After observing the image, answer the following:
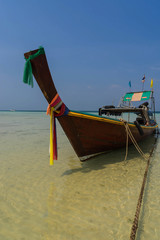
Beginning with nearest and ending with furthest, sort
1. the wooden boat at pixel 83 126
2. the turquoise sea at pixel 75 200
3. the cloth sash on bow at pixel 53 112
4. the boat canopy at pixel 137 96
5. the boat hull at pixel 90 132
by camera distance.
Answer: the turquoise sea at pixel 75 200
the wooden boat at pixel 83 126
the cloth sash on bow at pixel 53 112
the boat hull at pixel 90 132
the boat canopy at pixel 137 96

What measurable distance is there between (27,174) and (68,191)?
4.70ft

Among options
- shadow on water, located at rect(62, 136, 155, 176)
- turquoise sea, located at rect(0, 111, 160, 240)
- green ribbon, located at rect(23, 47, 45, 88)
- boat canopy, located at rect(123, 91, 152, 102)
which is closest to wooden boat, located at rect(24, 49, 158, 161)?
green ribbon, located at rect(23, 47, 45, 88)

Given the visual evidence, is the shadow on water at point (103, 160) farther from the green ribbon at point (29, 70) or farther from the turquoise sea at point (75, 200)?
the green ribbon at point (29, 70)

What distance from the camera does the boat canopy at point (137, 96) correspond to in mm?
9762

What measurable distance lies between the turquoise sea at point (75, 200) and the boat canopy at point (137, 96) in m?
5.47

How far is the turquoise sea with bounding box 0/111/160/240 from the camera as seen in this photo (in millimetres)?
2238

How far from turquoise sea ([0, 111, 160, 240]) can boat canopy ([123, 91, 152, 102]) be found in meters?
5.47

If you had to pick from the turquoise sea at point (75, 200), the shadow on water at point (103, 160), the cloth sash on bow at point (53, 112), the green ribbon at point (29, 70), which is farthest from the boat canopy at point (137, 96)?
the green ribbon at point (29, 70)

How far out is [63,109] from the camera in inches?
158

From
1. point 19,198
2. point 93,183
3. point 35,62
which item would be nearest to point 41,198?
point 19,198

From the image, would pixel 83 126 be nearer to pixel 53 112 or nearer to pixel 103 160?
pixel 53 112

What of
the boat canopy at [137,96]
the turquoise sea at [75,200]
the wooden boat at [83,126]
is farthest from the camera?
the boat canopy at [137,96]

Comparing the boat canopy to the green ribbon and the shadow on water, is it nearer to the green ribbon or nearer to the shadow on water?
the shadow on water

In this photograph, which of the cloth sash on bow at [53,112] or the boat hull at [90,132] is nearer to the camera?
the cloth sash on bow at [53,112]
